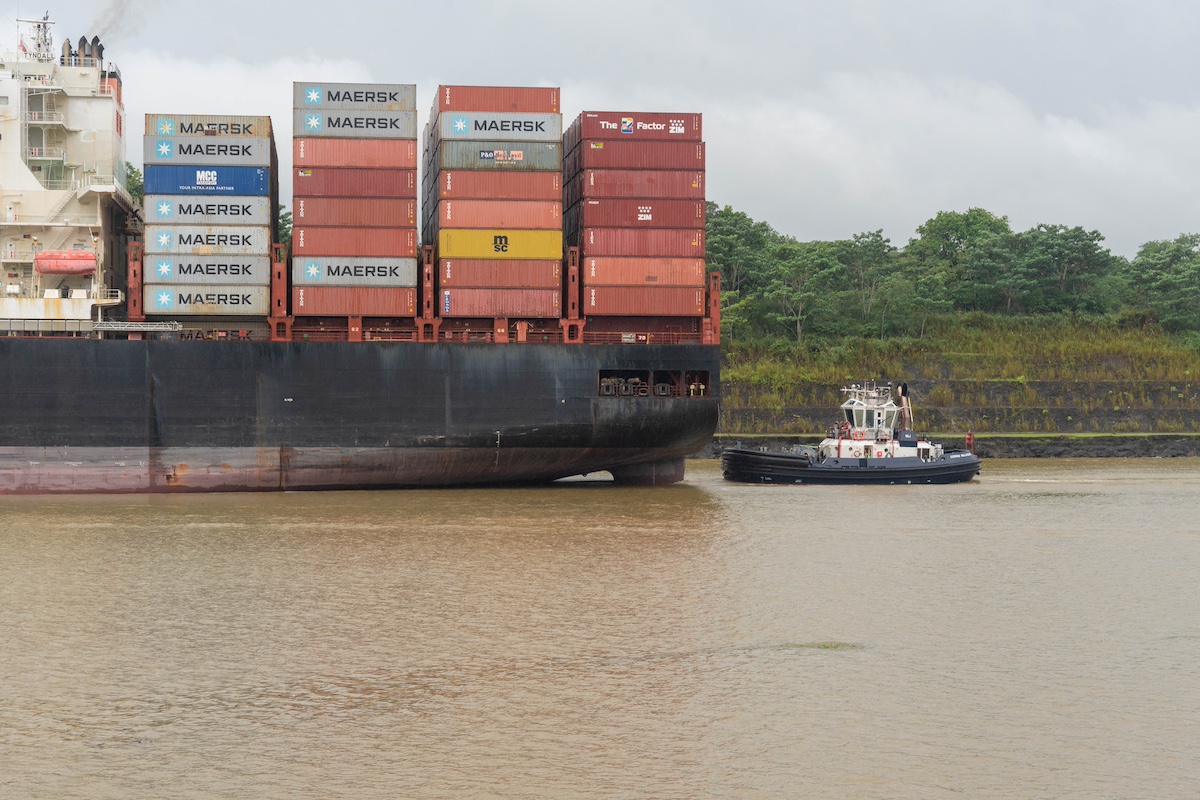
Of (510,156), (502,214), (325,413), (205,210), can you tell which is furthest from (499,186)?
(205,210)

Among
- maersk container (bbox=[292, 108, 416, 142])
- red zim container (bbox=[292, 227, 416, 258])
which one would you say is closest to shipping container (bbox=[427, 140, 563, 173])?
maersk container (bbox=[292, 108, 416, 142])

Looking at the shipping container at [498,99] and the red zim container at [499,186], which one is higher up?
the shipping container at [498,99]

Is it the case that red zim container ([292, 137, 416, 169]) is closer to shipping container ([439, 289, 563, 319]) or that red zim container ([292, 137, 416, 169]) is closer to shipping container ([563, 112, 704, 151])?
shipping container ([439, 289, 563, 319])

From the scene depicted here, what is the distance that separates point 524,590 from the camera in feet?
69.9

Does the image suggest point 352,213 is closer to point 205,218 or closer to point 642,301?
point 205,218

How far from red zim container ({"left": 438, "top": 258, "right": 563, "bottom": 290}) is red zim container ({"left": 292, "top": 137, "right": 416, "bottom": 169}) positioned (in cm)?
345

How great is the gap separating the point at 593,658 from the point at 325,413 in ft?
70.9

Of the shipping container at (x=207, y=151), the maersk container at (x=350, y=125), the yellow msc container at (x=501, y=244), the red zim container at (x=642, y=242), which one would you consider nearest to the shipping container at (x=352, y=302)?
the yellow msc container at (x=501, y=244)

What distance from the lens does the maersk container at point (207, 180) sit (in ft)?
121

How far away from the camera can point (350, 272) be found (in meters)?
37.3

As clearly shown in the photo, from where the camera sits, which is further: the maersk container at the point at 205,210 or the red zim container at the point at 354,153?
the red zim container at the point at 354,153

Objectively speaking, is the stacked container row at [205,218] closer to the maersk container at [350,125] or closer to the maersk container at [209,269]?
the maersk container at [209,269]

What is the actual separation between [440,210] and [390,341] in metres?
4.36

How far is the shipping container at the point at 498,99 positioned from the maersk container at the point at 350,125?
128cm
